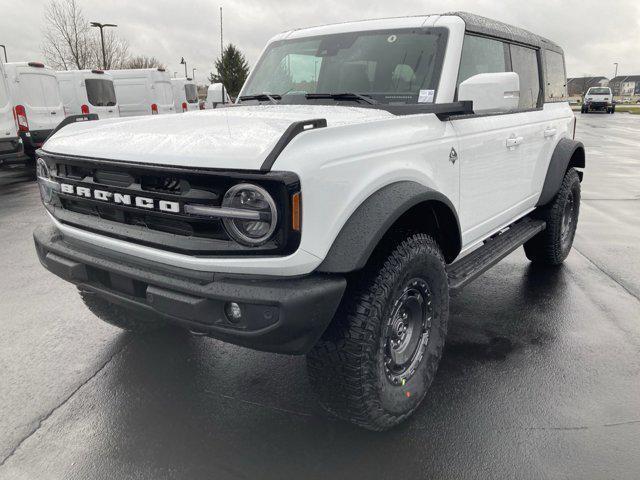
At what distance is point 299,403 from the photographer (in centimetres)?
272

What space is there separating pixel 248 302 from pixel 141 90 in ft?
57.4

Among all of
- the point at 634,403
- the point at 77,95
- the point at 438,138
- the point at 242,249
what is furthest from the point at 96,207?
the point at 77,95

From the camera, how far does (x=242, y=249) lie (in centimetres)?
198

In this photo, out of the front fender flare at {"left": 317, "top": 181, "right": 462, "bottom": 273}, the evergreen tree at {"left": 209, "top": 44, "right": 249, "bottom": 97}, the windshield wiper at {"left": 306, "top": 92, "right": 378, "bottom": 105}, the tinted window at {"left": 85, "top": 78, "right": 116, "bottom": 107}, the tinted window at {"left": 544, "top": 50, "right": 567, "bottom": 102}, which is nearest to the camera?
the front fender flare at {"left": 317, "top": 181, "right": 462, "bottom": 273}

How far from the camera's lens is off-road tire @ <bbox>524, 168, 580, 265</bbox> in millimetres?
4426

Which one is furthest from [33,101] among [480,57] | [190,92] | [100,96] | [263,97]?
[480,57]

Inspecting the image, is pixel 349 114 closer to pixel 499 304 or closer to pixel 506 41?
pixel 506 41

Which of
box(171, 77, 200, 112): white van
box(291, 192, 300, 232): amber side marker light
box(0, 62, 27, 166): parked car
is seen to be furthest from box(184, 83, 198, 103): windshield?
box(291, 192, 300, 232): amber side marker light

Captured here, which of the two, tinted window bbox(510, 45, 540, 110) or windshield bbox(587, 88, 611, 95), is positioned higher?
tinted window bbox(510, 45, 540, 110)

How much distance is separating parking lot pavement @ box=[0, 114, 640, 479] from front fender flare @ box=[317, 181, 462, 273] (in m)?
0.93

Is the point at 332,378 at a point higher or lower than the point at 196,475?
higher

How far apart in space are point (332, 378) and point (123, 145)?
4.39ft

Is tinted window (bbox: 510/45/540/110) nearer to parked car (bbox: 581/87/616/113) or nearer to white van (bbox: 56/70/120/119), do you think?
white van (bbox: 56/70/120/119)

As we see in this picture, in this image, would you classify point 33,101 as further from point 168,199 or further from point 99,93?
point 168,199
